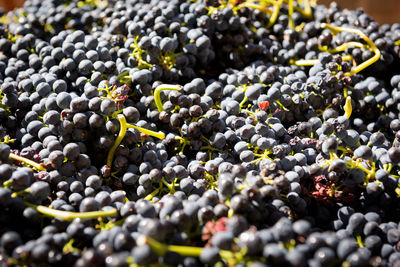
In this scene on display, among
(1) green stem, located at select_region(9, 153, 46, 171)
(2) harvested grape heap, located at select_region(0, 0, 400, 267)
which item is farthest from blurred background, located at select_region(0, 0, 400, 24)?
(1) green stem, located at select_region(9, 153, 46, 171)

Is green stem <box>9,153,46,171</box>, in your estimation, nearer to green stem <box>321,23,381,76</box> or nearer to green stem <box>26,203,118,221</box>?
green stem <box>26,203,118,221</box>

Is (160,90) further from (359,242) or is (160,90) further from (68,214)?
(359,242)

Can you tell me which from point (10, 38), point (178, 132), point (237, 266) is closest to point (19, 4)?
point (10, 38)

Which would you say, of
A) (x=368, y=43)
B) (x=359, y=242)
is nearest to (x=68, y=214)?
(x=359, y=242)

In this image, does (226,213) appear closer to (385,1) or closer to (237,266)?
(237,266)

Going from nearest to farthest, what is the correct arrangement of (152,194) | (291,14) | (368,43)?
(152,194)
(368,43)
(291,14)

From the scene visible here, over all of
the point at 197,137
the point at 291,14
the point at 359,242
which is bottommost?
the point at 359,242

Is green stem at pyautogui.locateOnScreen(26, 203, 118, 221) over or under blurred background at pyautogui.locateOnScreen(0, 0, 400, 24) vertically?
over

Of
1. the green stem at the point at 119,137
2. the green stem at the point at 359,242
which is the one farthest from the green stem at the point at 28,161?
the green stem at the point at 359,242
